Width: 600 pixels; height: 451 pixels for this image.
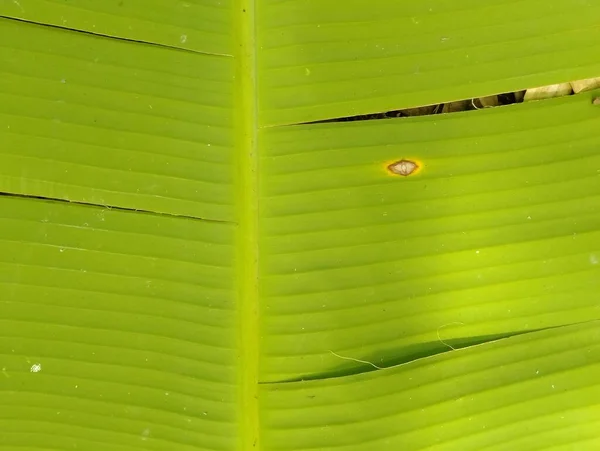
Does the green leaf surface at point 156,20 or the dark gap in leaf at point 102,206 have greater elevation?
the green leaf surface at point 156,20

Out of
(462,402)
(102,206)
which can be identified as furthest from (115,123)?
(462,402)

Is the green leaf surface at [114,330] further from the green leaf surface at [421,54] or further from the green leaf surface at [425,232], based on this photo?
the green leaf surface at [421,54]

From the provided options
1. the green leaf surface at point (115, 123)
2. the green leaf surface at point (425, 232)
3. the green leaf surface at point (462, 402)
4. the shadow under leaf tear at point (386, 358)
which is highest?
the green leaf surface at point (115, 123)

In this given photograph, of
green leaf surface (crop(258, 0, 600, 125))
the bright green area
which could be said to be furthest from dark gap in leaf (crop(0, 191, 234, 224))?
green leaf surface (crop(258, 0, 600, 125))

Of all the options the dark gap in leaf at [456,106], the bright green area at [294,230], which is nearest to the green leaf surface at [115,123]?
the bright green area at [294,230]

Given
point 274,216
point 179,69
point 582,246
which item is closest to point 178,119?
point 179,69

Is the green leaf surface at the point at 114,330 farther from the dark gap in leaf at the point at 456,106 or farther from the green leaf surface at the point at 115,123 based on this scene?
the dark gap in leaf at the point at 456,106

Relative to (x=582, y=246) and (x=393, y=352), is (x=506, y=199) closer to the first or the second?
(x=582, y=246)
